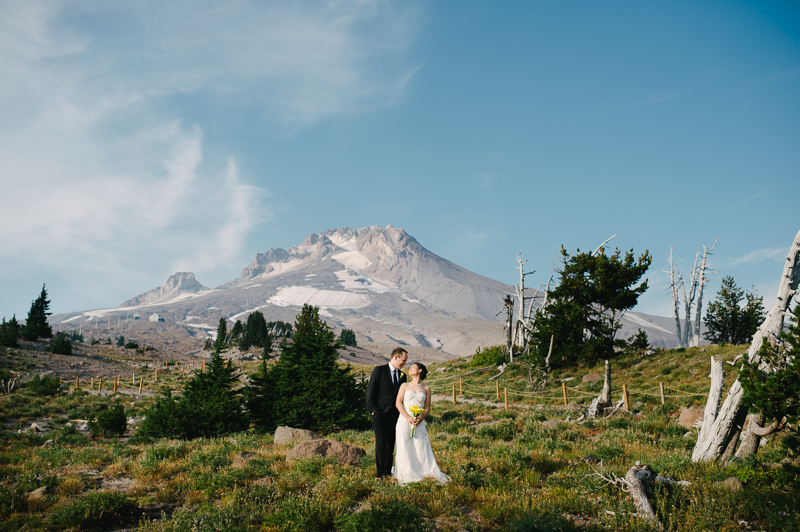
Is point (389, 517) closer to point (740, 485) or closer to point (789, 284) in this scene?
point (740, 485)

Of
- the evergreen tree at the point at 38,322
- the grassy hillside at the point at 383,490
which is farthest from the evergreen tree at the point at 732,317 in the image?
the evergreen tree at the point at 38,322

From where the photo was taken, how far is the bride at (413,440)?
6.70m

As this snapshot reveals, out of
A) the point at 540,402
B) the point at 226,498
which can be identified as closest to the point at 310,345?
the point at 226,498

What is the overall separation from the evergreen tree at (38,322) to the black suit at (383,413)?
70719mm

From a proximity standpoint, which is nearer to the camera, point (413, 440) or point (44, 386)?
point (413, 440)

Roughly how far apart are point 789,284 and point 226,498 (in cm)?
894

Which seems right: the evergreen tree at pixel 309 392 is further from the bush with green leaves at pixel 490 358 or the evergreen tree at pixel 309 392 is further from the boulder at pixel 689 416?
the bush with green leaves at pixel 490 358

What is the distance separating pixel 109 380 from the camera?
125 feet

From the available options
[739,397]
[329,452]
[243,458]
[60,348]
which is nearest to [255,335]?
[60,348]

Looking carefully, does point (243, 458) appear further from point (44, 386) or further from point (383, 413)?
point (44, 386)

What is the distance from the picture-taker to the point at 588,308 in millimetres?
29328

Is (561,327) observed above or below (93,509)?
above

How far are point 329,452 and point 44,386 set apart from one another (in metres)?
30.0

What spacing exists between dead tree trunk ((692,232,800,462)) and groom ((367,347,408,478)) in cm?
505
